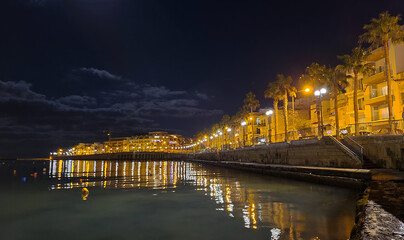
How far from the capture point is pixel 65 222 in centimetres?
1070

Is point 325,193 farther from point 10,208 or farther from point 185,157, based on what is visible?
point 185,157

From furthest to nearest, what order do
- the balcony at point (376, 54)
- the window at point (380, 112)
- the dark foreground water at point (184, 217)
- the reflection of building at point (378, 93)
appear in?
the window at point (380, 112) < the balcony at point (376, 54) < the reflection of building at point (378, 93) < the dark foreground water at point (184, 217)

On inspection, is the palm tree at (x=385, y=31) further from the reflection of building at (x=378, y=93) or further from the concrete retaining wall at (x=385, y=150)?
the concrete retaining wall at (x=385, y=150)

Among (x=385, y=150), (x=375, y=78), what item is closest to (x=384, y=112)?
(x=375, y=78)

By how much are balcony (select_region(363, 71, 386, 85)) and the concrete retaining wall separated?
17293 mm

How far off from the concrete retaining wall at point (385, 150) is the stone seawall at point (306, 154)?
1.60 meters

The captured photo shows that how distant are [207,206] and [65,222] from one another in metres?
6.36

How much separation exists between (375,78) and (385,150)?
2037cm

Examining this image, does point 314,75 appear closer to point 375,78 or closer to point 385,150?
point 375,78

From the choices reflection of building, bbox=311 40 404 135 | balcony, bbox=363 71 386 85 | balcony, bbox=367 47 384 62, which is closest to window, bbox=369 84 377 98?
reflection of building, bbox=311 40 404 135

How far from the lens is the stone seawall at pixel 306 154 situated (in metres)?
22.9

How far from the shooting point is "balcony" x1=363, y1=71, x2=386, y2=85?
35369mm

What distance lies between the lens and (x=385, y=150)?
2042 centimetres

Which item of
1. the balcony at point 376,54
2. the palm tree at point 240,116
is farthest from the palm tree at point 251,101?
the balcony at point 376,54
